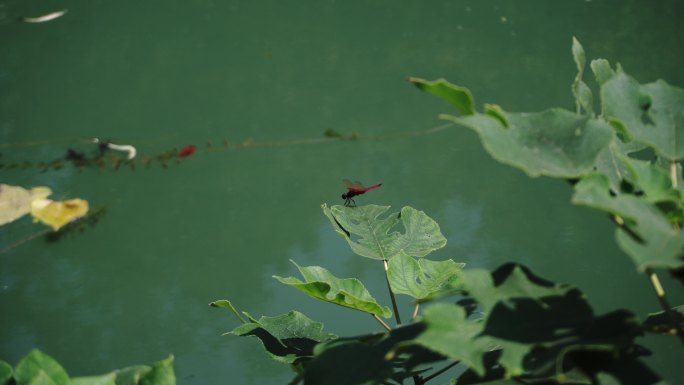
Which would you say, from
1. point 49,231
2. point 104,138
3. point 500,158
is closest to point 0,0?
point 104,138

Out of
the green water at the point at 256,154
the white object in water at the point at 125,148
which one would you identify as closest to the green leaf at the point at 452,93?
the green water at the point at 256,154

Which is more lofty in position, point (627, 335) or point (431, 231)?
point (627, 335)

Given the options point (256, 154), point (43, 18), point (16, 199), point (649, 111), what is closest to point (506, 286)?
point (649, 111)

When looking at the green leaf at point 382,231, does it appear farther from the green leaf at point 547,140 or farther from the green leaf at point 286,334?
the green leaf at point 547,140

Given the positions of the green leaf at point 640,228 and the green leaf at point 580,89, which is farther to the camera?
the green leaf at point 580,89

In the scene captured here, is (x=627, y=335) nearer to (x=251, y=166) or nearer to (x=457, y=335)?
(x=457, y=335)

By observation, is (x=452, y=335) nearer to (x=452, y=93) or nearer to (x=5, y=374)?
(x=452, y=93)
